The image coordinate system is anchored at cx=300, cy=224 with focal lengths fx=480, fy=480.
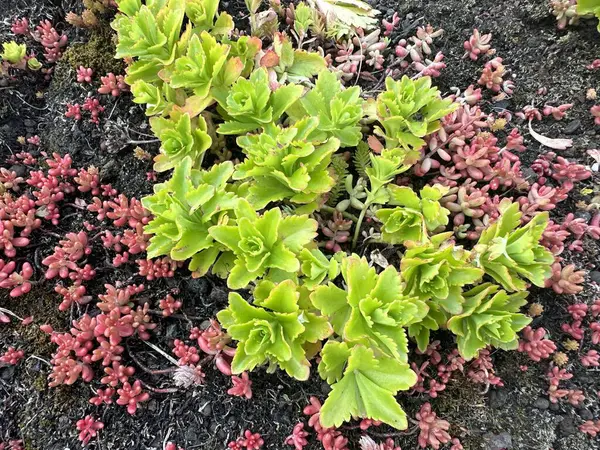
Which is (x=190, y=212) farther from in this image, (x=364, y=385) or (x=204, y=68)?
(x=364, y=385)

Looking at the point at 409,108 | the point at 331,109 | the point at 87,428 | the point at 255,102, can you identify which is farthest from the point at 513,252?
the point at 87,428

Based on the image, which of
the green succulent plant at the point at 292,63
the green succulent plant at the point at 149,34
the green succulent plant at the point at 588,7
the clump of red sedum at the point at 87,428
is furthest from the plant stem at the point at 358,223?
the green succulent plant at the point at 588,7

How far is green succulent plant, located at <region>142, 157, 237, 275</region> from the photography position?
240 centimetres

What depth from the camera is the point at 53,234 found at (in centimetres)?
306

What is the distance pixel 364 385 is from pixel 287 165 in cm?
111

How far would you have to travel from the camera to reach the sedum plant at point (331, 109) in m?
2.57

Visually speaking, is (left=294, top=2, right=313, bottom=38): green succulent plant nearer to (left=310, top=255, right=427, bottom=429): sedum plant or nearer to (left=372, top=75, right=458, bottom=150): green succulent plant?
(left=372, top=75, right=458, bottom=150): green succulent plant

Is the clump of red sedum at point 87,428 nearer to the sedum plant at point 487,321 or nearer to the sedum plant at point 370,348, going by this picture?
the sedum plant at point 370,348

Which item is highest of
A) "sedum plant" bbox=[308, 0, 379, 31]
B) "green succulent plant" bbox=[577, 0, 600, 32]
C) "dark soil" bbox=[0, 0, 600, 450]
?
"green succulent plant" bbox=[577, 0, 600, 32]

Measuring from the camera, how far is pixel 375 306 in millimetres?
2135

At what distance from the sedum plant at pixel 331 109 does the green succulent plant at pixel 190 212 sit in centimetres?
56

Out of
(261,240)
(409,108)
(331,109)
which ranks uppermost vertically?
(409,108)

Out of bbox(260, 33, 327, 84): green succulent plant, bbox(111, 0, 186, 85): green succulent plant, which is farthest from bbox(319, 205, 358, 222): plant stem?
bbox(111, 0, 186, 85): green succulent plant

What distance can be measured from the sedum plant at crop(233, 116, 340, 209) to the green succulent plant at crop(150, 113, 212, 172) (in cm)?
32
